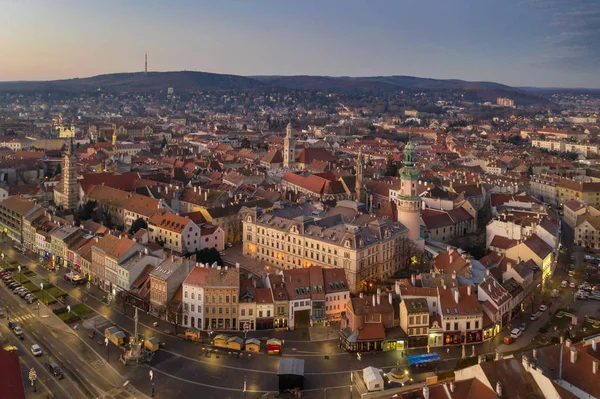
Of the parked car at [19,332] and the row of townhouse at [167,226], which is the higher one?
the row of townhouse at [167,226]

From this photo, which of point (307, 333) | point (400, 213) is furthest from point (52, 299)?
point (400, 213)

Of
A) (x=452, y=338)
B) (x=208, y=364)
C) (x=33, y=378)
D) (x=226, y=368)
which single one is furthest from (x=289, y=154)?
(x=33, y=378)

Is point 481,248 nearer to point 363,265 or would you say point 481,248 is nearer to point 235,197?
point 363,265

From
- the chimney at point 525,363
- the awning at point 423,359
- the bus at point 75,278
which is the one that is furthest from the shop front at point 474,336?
the bus at point 75,278

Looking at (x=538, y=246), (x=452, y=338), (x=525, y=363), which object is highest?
(x=538, y=246)

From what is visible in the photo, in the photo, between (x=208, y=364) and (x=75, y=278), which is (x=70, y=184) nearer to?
(x=75, y=278)

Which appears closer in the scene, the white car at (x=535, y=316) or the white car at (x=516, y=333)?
the white car at (x=516, y=333)

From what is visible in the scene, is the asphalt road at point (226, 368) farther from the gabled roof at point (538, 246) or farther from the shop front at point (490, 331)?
the gabled roof at point (538, 246)
